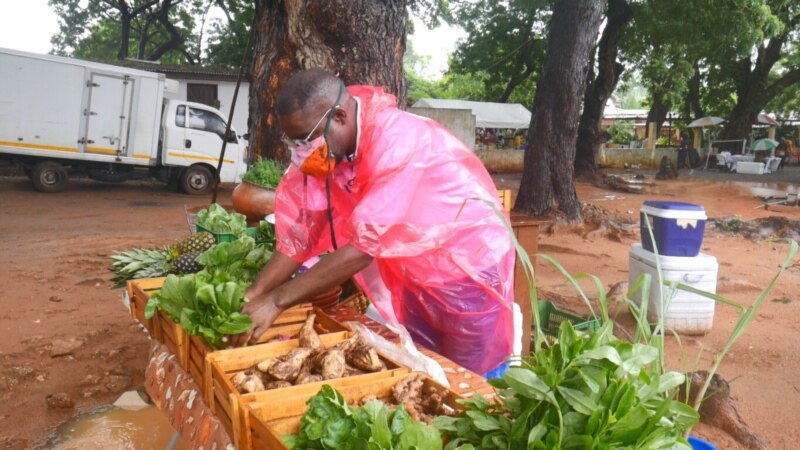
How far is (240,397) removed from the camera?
1554 millimetres

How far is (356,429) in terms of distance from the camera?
4.37 ft

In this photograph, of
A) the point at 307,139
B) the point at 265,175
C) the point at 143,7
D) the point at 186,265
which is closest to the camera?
the point at 307,139

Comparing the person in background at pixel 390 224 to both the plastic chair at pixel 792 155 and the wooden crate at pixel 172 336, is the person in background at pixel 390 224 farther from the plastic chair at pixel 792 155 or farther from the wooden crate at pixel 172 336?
the plastic chair at pixel 792 155

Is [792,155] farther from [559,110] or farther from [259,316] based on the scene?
[259,316]

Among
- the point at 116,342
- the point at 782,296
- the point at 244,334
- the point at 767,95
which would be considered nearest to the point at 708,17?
the point at 782,296

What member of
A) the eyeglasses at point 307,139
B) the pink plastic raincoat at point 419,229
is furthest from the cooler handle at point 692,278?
the eyeglasses at point 307,139

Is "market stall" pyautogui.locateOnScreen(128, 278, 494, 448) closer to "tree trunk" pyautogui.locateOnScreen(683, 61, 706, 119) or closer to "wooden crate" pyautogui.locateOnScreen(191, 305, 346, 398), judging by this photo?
"wooden crate" pyautogui.locateOnScreen(191, 305, 346, 398)

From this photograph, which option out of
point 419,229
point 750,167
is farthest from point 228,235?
point 750,167

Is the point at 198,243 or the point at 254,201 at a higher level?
the point at 254,201

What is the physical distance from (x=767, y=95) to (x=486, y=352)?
26440 mm

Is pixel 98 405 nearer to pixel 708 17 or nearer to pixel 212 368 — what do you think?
pixel 212 368

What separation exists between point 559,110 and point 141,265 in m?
7.98

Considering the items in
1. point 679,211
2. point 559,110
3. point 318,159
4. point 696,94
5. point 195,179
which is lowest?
point 195,179

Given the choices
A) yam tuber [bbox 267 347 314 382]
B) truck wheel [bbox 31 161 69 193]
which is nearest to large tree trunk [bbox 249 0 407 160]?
yam tuber [bbox 267 347 314 382]
